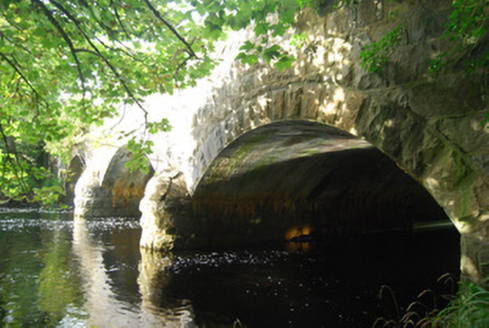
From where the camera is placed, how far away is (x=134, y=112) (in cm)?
1008

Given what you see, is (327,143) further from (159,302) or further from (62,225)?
(62,225)

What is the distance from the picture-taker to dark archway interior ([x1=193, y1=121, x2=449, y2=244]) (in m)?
6.48

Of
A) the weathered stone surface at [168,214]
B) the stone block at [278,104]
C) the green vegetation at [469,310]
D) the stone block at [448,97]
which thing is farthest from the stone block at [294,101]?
the weathered stone surface at [168,214]

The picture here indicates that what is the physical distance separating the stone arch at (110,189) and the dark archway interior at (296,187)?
680cm

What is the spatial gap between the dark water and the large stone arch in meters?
2.22

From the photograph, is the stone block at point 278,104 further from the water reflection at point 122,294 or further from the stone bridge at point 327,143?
the water reflection at point 122,294

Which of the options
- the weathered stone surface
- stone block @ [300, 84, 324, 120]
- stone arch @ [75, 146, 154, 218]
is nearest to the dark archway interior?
the weathered stone surface

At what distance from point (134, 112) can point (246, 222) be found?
14.1 feet

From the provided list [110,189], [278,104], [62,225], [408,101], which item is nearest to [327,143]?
[278,104]

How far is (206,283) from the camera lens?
573 centimetres

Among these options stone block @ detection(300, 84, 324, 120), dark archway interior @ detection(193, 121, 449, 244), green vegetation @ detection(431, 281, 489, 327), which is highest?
stone block @ detection(300, 84, 324, 120)

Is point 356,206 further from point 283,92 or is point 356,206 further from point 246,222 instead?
point 283,92

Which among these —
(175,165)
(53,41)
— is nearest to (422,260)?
(175,165)

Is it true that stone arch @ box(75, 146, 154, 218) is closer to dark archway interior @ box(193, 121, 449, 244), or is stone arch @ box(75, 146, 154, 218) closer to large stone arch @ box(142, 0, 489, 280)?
dark archway interior @ box(193, 121, 449, 244)
